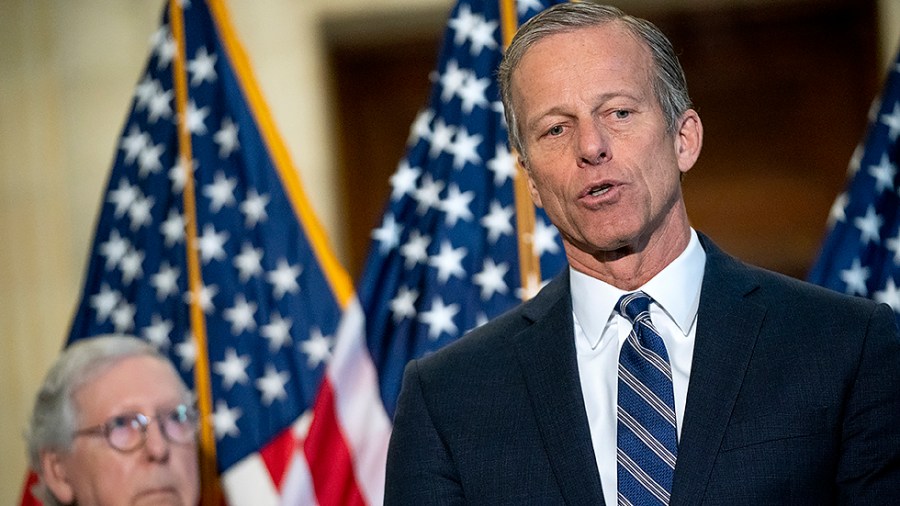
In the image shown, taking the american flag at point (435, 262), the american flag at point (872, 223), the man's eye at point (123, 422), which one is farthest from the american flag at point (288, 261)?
the american flag at point (872, 223)

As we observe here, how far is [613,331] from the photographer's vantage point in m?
1.73

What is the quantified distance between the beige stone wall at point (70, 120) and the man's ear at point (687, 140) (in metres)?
2.92

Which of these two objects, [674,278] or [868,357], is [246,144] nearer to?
[674,278]

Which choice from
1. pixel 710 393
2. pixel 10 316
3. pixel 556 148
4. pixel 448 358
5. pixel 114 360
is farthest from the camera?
pixel 10 316

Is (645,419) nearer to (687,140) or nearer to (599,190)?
(599,190)

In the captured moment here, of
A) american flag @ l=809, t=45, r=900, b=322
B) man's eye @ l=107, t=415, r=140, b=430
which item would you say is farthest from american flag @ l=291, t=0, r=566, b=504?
american flag @ l=809, t=45, r=900, b=322

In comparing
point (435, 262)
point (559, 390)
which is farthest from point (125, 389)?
point (559, 390)

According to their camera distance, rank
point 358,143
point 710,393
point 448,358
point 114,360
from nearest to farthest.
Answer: point 710,393 → point 448,358 → point 114,360 → point 358,143

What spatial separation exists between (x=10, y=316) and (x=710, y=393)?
365cm

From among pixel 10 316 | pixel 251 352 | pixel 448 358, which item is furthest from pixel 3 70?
pixel 448 358

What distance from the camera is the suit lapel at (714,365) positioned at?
1.54 metres

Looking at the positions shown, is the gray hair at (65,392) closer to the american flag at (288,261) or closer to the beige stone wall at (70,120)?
the american flag at (288,261)

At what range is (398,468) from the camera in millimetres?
1745

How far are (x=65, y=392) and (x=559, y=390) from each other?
1.68 metres
